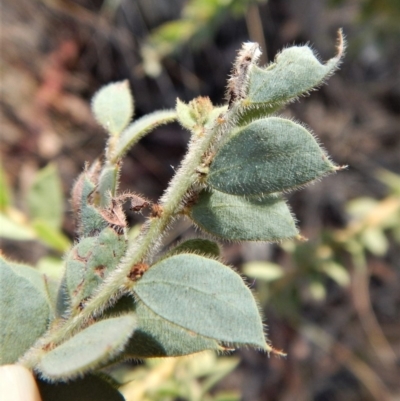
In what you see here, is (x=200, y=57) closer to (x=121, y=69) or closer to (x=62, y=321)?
(x=121, y=69)

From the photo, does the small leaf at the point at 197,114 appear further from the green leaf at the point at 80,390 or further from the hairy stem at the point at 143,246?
the green leaf at the point at 80,390

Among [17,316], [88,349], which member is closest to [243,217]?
[88,349]

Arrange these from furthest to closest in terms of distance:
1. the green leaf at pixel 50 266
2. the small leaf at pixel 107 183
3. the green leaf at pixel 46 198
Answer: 1. the green leaf at pixel 46 198
2. the green leaf at pixel 50 266
3. the small leaf at pixel 107 183

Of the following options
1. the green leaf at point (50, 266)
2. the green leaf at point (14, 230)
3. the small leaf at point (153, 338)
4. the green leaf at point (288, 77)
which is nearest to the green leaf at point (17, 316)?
the small leaf at point (153, 338)

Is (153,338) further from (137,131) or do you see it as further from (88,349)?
(137,131)

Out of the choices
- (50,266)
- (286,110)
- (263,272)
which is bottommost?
(263,272)
